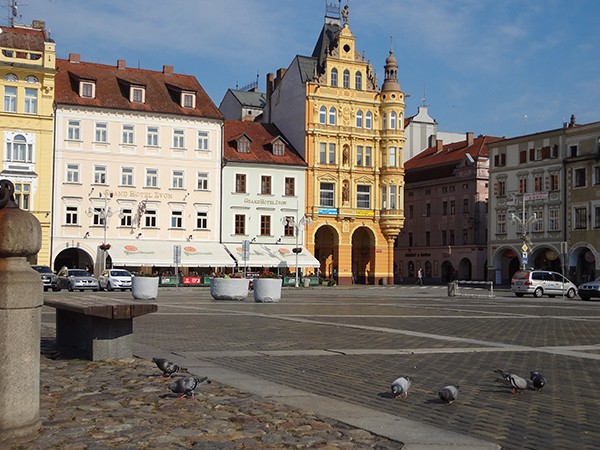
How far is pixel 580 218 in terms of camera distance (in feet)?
221

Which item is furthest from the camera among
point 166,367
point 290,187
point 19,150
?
point 290,187

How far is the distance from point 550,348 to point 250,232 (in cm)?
5005

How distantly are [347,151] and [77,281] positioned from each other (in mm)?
30462

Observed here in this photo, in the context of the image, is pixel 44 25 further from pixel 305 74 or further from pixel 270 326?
pixel 270 326

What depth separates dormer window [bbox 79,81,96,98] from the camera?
58.9 meters

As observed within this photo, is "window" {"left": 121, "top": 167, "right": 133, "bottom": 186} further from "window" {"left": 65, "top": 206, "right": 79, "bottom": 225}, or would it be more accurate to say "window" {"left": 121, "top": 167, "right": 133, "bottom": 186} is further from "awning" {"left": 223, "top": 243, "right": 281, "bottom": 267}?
"awning" {"left": 223, "top": 243, "right": 281, "bottom": 267}

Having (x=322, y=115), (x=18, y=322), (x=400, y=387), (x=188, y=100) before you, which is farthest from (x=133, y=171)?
(x=18, y=322)

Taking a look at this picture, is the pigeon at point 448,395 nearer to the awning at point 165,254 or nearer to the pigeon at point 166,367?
the pigeon at point 166,367

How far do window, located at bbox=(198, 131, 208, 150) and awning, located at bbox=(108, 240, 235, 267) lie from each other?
25.0 feet

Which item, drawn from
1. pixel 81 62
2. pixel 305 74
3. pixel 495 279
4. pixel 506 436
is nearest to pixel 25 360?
pixel 506 436

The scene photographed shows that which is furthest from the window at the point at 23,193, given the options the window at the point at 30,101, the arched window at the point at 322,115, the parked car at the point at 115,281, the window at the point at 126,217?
the arched window at the point at 322,115

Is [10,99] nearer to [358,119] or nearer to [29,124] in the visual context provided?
[29,124]

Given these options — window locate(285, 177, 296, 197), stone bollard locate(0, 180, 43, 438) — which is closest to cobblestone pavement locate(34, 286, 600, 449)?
stone bollard locate(0, 180, 43, 438)

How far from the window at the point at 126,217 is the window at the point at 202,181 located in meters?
5.87
